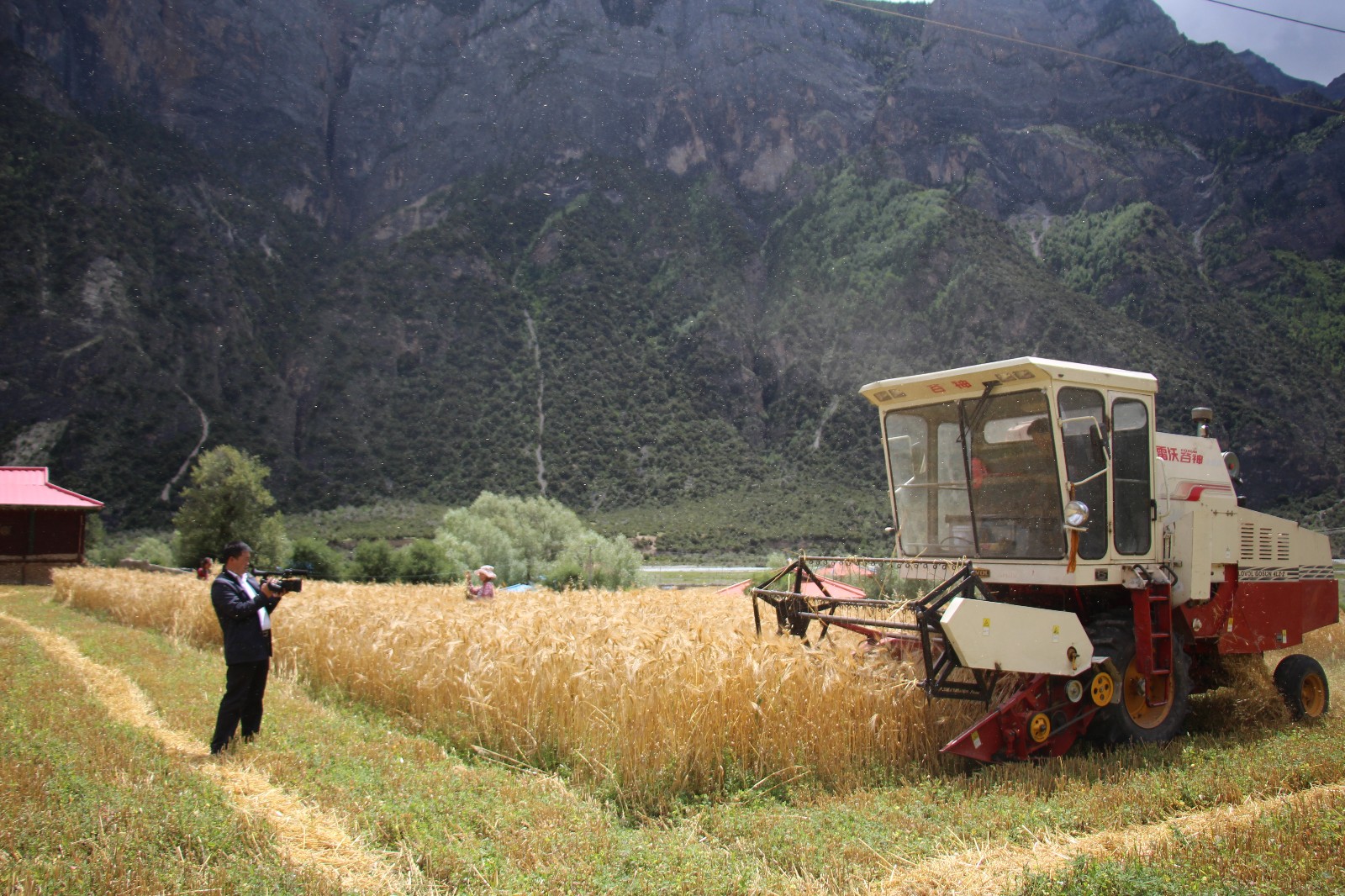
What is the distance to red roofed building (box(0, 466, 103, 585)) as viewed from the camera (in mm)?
31312

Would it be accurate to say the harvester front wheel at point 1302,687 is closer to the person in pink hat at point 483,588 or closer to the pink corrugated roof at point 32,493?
the person in pink hat at point 483,588

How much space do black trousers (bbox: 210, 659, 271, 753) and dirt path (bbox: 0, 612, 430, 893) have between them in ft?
0.65

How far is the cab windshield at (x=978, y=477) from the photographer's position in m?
6.79

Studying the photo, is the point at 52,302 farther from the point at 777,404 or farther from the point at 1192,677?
the point at 1192,677

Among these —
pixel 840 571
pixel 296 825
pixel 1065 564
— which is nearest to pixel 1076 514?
pixel 1065 564

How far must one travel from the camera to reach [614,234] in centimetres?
8312

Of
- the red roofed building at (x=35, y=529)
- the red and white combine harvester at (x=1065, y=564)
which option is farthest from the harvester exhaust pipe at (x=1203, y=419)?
the red roofed building at (x=35, y=529)

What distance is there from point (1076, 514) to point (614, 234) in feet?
264

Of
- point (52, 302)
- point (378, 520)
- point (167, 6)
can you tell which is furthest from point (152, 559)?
point (167, 6)

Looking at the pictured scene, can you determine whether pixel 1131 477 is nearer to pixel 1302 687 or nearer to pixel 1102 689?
pixel 1102 689

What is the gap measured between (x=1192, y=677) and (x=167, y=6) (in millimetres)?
105202

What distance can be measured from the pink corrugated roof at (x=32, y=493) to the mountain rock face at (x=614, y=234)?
17659mm

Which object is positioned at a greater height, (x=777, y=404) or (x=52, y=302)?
(x=52, y=302)

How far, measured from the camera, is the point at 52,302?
56094 mm
